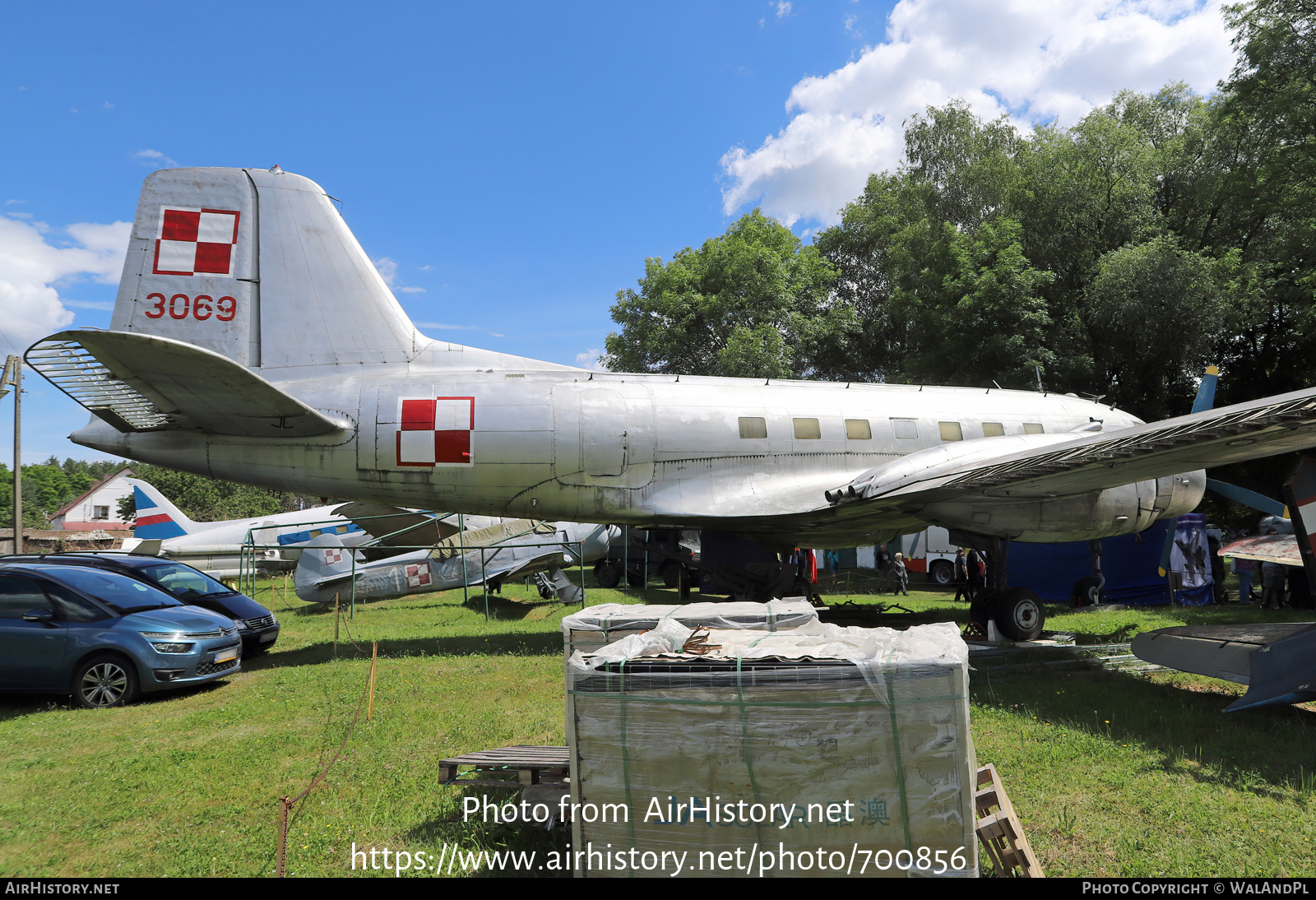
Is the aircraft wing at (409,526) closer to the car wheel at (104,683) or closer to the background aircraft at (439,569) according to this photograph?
the background aircraft at (439,569)

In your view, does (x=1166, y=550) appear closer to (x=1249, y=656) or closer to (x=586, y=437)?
(x=1249, y=656)

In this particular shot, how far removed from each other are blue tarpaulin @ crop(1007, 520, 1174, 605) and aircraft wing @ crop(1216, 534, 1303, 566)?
3464mm

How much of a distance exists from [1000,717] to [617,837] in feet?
17.8

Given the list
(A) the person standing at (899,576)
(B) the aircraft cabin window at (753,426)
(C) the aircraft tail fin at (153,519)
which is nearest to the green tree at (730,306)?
(A) the person standing at (899,576)

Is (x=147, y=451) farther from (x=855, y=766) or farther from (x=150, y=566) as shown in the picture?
(x=855, y=766)

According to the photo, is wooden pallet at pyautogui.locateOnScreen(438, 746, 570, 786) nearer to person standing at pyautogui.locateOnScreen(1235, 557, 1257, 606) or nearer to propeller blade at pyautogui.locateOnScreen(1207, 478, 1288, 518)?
propeller blade at pyautogui.locateOnScreen(1207, 478, 1288, 518)

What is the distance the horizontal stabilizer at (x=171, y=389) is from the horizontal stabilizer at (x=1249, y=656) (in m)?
11.4

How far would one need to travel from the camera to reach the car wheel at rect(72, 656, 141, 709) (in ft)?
28.4

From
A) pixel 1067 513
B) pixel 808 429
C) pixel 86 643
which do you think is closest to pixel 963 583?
pixel 1067 513

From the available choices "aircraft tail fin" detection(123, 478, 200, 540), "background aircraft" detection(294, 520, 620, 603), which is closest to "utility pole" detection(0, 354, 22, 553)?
"aircraft tail fin" detection(123, 478, 200, 540)

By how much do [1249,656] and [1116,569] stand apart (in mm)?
13775

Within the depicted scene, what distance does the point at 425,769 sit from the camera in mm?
6172

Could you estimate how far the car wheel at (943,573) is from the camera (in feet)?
82.9
